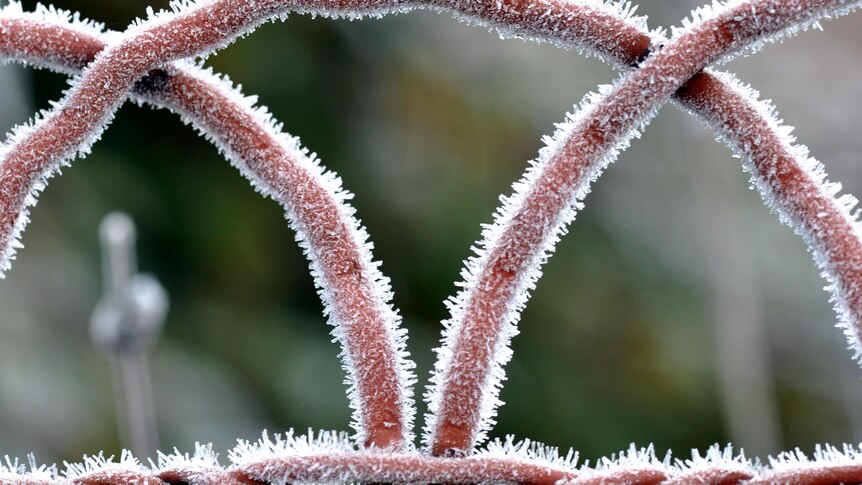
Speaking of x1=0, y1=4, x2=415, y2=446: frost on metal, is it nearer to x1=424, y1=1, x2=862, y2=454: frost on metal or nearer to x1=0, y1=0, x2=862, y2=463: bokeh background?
x1=424, y1=1, x2=862, y2=454: frost on metal

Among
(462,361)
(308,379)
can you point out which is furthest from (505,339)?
(308,379)

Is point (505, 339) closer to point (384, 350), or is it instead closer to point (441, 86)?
point (384, 350)

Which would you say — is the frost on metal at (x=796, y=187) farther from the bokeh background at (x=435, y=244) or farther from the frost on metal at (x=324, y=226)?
the bokeh background at (x=435, y=244)

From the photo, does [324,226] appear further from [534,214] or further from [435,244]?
[435,244]

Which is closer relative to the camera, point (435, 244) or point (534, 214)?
point (534, 214)

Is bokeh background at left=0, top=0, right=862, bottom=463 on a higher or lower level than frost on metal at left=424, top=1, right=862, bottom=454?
higher

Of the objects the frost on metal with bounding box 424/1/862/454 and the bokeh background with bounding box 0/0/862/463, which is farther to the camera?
the bokeh background with bounding box 0/0/862/463

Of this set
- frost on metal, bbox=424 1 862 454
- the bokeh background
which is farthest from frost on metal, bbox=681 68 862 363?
the bokeh background

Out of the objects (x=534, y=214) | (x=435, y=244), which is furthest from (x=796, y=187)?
(x=435, y=244)

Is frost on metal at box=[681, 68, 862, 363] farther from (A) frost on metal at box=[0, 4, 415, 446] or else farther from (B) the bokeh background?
(B) the bokeh background
